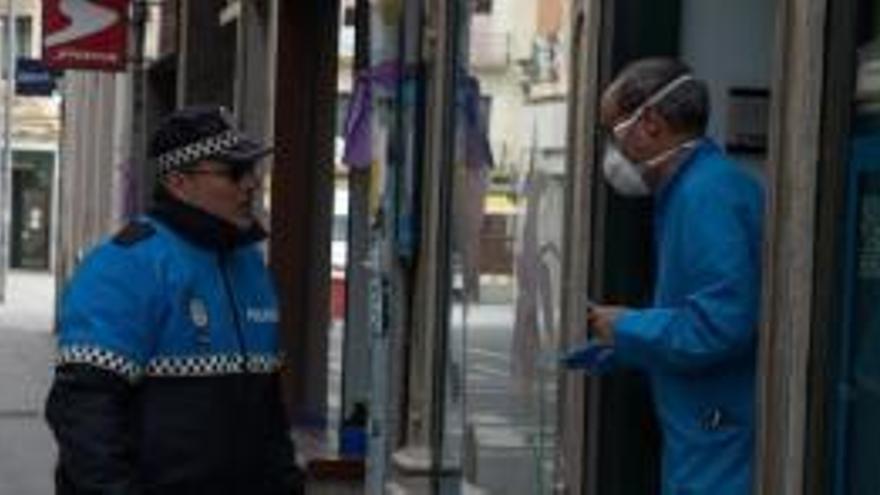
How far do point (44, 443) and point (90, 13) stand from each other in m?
4.90

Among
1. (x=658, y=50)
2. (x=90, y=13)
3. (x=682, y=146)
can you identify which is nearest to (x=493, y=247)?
(x=658, y=50)

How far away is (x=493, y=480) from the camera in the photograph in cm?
697

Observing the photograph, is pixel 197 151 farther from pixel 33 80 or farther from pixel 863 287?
pixel 33 80

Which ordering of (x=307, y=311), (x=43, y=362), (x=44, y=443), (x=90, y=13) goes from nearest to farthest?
Result: (x=307, y=311) < (x=44, y=443) < (x=90, y=13) < (x=43, y=362)

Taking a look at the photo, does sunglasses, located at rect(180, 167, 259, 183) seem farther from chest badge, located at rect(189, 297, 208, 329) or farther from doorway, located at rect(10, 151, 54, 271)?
doorway, located at rect(10, 151, 54, 271)

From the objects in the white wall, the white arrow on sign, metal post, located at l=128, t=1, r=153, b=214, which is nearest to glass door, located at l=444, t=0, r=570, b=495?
the white wall

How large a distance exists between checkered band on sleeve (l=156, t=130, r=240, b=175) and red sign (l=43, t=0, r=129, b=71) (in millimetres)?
13994

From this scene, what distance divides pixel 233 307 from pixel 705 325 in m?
1.07

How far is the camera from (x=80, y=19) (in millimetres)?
19312

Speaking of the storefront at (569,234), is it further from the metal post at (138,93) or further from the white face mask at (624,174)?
the metal post at (138,93)

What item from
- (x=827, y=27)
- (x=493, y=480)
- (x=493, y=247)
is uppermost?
(x=827, y=27)

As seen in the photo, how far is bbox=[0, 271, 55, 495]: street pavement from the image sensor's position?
13906 millimetres

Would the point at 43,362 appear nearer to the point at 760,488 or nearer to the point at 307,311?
the point at 307,311

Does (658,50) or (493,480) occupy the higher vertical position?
(658,50)
